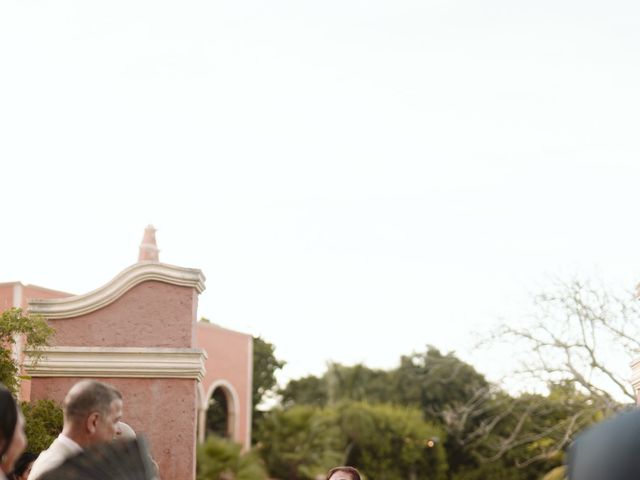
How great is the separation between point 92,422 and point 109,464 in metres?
0.66

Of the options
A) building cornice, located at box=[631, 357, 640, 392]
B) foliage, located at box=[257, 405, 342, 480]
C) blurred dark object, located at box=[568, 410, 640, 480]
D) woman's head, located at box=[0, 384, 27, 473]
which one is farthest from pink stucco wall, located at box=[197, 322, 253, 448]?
blurred dark object, located at box=[568, 410, 640, 480]

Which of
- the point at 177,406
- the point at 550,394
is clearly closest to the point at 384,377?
the point at 550,394

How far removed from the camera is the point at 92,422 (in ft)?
11.6

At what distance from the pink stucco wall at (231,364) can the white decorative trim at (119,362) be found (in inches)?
740

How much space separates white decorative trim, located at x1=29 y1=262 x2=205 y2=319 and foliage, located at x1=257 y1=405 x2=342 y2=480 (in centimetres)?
2198

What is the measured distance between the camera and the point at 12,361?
10.6 meters

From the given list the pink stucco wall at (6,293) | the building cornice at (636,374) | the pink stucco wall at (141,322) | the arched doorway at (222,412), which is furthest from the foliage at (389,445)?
the building cornice at (636,374)

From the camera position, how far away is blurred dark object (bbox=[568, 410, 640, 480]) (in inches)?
86.0

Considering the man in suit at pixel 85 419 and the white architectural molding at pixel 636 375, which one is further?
the white architectural molding at pixel 636 375

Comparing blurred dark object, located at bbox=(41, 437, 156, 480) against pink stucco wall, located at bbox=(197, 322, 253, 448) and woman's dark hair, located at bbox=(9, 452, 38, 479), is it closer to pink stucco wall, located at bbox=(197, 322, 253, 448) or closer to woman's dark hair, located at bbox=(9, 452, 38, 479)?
woman's dark hair, located at bbox=(9, 452, 38, 479)

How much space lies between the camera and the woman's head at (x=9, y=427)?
2684 millimetres

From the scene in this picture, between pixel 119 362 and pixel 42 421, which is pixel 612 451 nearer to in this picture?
pixel 42 421

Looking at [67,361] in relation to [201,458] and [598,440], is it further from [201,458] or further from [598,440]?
[201,458]

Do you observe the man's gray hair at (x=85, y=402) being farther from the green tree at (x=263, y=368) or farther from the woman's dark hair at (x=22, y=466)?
the green tree at (x=263, y=368)
